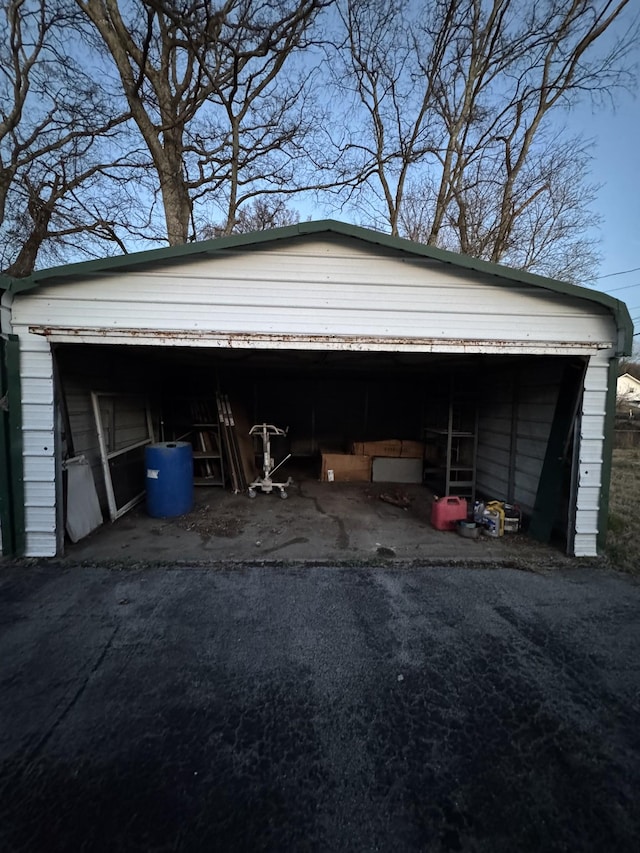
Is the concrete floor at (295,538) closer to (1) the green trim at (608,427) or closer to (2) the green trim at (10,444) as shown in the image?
(2) the green trim at (10,444)

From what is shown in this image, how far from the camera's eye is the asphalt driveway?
152cm

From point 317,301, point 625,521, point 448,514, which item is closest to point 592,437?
point 448,514

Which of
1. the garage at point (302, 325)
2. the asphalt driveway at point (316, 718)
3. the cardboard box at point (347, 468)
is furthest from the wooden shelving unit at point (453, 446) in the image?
the asphalt driveway at point (316, 718)

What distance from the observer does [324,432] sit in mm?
9242

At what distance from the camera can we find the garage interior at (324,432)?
4.38 meters

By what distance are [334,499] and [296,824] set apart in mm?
4772

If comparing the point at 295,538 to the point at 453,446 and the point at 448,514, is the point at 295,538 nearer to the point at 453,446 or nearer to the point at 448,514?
the point at 448,514

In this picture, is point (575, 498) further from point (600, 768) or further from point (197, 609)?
point (197, 609)

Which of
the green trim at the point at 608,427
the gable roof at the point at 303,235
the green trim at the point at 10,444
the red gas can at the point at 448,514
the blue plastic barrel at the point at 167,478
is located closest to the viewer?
the gable roof at the point at 303,235

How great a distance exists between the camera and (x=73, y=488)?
4230mm

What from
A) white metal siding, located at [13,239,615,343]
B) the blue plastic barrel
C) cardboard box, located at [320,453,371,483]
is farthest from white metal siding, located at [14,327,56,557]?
cardboard box, located at [320,453,371,483]

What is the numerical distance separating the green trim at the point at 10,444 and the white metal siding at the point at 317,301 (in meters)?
0.39

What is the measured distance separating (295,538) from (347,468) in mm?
3198

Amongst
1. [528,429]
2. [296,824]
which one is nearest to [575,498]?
[528,429]
